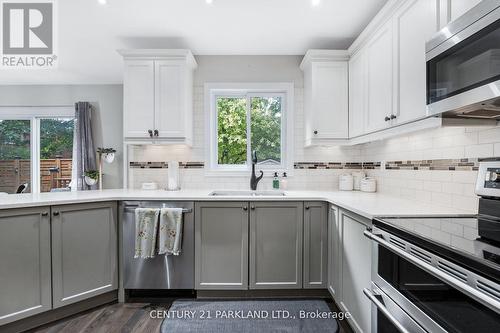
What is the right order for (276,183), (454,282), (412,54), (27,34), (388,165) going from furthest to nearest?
(276,183), (27,34), (388,165), (412,54), (454,282)

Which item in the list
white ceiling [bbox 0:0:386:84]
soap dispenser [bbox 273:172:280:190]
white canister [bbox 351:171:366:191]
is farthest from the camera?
soap dispenser [bbox 273:172:280:190]

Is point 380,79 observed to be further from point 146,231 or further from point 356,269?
point 146,231

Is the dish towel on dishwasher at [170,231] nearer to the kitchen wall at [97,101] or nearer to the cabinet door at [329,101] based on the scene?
the cabinet door at [329,101]

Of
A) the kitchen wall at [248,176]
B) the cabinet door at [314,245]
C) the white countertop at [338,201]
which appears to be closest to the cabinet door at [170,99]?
the kitchen wall at [248,176]

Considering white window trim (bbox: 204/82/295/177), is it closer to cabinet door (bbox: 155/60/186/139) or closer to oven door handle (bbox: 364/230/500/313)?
cabinet door (bbox: 155/60/186/139)

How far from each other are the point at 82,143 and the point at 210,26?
293 cm

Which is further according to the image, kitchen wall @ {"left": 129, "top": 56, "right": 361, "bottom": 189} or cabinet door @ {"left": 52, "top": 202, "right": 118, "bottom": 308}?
kitchen wall @ {"left": 129, "top": 56, "right": 361, "bottom": 189}

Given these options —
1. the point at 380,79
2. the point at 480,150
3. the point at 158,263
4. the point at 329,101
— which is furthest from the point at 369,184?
the point at 158,263

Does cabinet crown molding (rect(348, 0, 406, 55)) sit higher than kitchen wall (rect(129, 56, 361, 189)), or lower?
higher

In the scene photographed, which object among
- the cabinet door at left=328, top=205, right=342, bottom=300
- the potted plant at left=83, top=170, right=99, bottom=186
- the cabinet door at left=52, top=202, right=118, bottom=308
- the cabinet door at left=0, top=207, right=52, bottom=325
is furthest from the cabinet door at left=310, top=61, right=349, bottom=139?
the potted plant at left=83, top=170, right=99, bottom=186

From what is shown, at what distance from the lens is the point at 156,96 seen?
266 cm

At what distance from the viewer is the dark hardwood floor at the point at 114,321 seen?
6.33ft

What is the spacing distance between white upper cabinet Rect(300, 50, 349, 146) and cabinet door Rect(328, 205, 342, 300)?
88 cm

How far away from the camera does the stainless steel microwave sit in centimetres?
99
